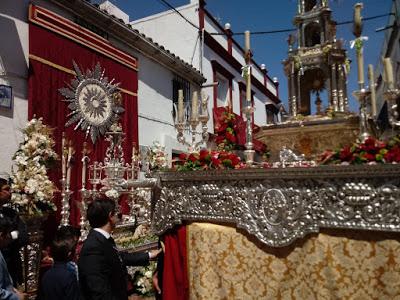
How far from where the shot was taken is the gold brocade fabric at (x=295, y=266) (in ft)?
7.36

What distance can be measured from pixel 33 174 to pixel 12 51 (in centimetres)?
240

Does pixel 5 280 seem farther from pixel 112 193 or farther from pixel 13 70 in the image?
pixel 13 70

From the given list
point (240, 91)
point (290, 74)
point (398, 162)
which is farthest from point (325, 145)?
point (240, 91)

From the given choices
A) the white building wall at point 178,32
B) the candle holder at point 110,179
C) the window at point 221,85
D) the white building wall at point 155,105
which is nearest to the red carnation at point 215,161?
the candle holder at point 110,179

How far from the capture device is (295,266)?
100 inches

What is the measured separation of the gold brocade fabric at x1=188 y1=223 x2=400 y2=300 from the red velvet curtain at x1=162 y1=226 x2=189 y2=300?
0.22ft

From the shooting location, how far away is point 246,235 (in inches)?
110

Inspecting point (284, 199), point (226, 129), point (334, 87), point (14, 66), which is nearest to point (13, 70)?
point (14, 66)

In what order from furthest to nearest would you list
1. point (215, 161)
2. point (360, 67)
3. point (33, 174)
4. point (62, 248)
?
point (33, 174) → point (215, 161) → point (360, 67) → point (62, 248)

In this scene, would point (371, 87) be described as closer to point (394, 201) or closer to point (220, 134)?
point (394, 201)

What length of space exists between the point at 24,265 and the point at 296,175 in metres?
3.72

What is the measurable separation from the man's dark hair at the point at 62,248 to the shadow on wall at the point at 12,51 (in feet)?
13.3

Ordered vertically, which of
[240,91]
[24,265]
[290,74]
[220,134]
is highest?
[240,91]

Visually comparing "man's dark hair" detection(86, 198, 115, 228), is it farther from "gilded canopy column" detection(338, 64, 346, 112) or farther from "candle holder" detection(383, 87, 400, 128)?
"gilded canopy column" detection(338, 64, 346, 112)
